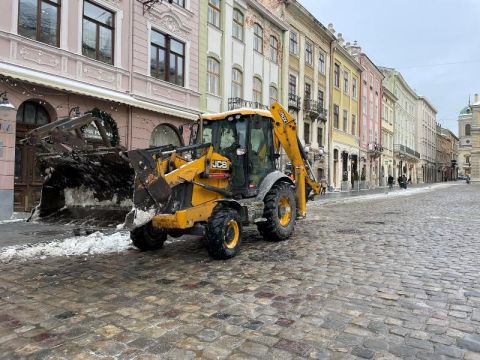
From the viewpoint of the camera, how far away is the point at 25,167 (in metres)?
12.7

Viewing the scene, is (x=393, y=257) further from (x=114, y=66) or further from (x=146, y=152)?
(x=114, y=66)

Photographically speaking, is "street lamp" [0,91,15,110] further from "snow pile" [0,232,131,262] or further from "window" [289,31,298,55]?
"window" [289,31,298,55]

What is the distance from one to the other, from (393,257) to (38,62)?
11.5 meters

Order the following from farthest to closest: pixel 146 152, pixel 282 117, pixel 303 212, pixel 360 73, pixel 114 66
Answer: pixel 360 73 < pixel 114 66 < pixel 303 212 < pixel 282 117 < pixel 146 152

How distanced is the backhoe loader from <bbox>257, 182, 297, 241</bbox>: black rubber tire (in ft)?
0.06

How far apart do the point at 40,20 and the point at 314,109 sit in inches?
877

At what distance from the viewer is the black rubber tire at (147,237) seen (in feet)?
23.2

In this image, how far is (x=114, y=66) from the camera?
591 inches

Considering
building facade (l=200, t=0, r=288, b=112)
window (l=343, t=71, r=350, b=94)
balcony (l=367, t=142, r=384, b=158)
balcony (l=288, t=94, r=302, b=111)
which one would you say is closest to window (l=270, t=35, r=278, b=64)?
building facade (l=200, t=0, r=288, b=112)

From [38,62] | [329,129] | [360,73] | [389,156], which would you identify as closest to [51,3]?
[38,62]

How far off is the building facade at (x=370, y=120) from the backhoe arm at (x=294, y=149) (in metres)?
34.8

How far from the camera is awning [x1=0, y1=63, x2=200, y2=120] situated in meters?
11.6

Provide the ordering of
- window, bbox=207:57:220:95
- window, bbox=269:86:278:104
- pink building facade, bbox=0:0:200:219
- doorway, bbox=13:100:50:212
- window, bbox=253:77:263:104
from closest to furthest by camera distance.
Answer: pink building facade, bbox=0:0:200:219
doorway, bbox=13:100:50:212
window, bbox=207:57:220:95
window, bbox=253:77:263:104
window, bbox=269:86:278:104

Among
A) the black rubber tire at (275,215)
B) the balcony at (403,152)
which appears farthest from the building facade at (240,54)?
the balcony at (403,152)
